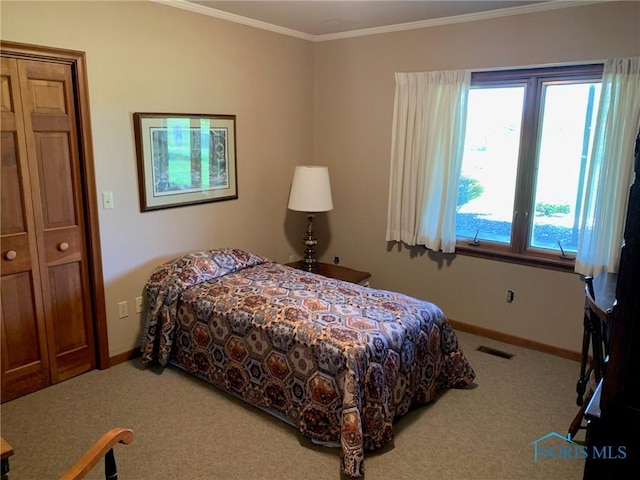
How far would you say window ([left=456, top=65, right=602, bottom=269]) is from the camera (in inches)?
131

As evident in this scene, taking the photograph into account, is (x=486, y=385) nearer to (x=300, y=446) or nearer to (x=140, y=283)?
(x=300, y=446)

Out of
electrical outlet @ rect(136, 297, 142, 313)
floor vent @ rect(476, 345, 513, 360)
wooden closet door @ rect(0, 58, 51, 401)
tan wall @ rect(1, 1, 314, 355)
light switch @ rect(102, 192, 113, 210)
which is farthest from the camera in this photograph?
floor vent @ rect(476, 345, 513, 360)

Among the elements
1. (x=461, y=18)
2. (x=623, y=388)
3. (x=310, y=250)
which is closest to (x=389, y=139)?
(x=461, y=18)

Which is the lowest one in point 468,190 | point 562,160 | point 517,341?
point 517,341

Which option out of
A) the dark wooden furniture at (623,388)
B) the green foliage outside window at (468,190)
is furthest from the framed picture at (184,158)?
the dark wooden furniture at (623,388)

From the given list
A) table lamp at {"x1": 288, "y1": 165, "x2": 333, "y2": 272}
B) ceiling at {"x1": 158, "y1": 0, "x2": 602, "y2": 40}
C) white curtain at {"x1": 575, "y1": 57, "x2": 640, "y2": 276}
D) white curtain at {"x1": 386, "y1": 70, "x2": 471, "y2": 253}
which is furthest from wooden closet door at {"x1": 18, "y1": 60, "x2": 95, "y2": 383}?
white curtain at {"x1": 575, "y1": 57, "x2": 640, "y2": 276}

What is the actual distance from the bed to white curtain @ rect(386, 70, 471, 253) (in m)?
1.09

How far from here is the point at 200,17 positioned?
3.50 m

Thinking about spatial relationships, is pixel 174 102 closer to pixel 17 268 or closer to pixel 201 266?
pixel 201 266

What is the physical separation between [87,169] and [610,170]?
3413mm

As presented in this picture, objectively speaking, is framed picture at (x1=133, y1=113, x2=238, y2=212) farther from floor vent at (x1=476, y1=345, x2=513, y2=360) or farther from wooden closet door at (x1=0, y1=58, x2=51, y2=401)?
floor vent at (x1=476, y1=345, x2=513, y2=360)

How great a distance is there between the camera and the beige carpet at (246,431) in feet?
7.64

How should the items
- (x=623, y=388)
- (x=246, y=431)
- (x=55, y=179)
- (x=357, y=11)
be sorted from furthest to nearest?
1. (x=357, y=11)
2. (x=55, y=179)
3. (x=246, y=431)
4. (x=623, y=388)

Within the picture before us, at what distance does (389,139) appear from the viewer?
418 centimetres
